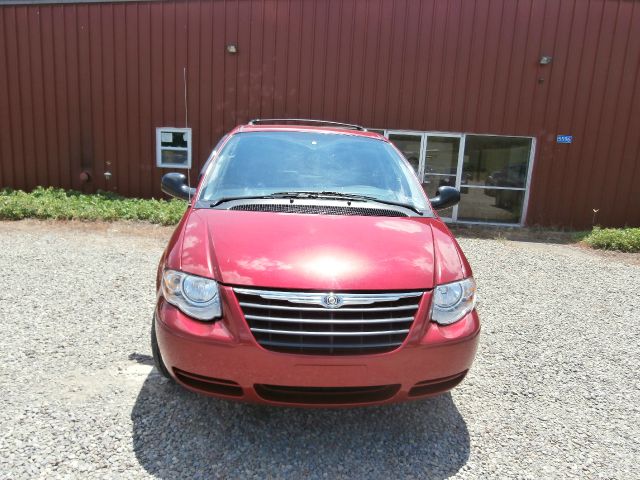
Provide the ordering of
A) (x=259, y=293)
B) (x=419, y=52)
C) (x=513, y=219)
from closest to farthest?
(x=259, y=293) < (x=419, y=52) < (x=513, y=219)

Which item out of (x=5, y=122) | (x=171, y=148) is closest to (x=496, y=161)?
(x=171, y=148)

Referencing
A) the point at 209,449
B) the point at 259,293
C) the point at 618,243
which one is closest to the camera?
the point at 259,293

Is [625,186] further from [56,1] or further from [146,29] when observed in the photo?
[56,1]

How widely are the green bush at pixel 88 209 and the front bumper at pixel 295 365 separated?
684 cm

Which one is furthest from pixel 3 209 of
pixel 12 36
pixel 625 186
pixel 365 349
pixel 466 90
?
pixel 625 186

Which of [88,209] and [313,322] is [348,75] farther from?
[313,322]

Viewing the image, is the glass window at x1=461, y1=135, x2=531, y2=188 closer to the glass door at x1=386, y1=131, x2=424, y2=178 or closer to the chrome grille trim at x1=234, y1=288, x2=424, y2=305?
the glass door at x1=386, y1=131, x2=424, y2=178

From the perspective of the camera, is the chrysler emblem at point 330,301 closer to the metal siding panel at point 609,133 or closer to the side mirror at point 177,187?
the side mirror at point 177,187

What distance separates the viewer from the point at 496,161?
10.1 metres

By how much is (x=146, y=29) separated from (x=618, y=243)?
36.6 ft

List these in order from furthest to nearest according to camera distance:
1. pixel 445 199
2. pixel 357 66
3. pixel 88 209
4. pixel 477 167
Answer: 1. pixel 477 167
2. pixel 357 66
3. pixel 88 209
4. pixel 445 199

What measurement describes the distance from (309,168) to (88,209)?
7.33 meters

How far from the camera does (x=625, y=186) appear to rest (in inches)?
390

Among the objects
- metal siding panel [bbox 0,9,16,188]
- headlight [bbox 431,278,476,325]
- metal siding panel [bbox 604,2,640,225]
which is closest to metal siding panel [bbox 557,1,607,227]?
metal siding panel [bbox 604,2,640,225]
